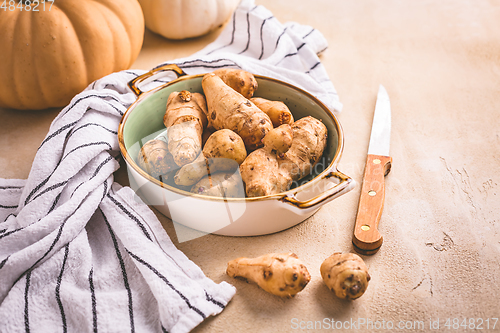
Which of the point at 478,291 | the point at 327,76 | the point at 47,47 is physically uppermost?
the point at 47,47

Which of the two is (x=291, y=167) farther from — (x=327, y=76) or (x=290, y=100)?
(x=327, y=76)

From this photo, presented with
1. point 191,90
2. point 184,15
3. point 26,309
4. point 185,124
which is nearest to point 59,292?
point 26,309

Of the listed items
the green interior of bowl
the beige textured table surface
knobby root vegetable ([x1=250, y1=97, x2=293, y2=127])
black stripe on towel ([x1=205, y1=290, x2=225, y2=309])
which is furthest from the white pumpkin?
black stripe on towel ([x1=205, y1=290, x2=225, y2=309])

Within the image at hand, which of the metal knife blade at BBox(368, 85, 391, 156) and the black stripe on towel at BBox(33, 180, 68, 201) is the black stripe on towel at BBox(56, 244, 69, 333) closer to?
the black stripe on towel at BBox(33, 180, 68, 201)

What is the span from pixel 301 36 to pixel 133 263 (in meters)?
1.01

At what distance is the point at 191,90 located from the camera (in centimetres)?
100

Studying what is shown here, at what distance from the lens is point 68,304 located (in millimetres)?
655

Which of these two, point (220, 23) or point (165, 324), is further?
point (220, 23)

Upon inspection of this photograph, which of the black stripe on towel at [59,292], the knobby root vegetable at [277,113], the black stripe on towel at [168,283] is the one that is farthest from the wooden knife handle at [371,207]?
the black stripe on towel at [59,292]

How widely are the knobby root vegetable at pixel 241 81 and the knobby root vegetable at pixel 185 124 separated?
0.08 metres

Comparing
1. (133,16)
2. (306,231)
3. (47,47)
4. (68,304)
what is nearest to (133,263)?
(68,304)

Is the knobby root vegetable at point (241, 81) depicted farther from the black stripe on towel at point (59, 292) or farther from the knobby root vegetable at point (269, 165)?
the black stripe on towel at point (59, 292)

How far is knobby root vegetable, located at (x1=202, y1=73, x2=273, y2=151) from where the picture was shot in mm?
829

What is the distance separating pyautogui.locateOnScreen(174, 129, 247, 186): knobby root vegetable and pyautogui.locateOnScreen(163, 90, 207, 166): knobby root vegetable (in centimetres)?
2
